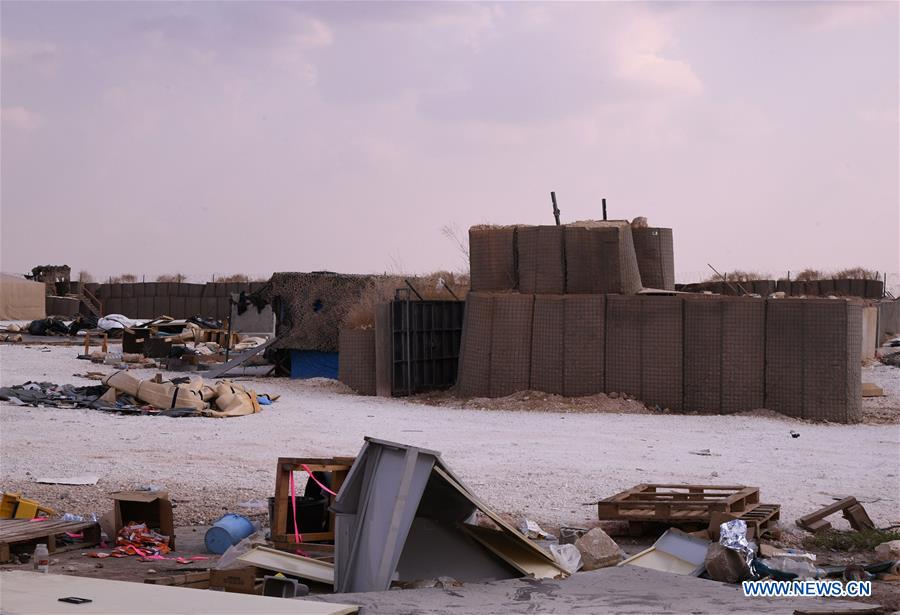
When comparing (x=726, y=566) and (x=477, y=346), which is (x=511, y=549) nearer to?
(x=726, y=566)

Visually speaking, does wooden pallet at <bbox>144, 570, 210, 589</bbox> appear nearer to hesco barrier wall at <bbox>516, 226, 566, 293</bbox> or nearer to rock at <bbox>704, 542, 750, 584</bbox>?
rock at <bbox>704, 542, 750, 584</bbox>

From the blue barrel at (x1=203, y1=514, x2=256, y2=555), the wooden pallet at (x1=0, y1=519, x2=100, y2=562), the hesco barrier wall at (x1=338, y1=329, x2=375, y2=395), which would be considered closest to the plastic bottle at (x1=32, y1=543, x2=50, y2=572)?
the wooden pallet at (x1=0, y1=519, x2=100, y2=562)

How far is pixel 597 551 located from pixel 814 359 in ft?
36.8

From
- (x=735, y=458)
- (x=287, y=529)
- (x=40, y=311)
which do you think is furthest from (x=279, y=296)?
(x=40, y=311)

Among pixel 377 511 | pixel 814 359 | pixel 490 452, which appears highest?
pixel 814 359

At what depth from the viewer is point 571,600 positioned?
22.0ft

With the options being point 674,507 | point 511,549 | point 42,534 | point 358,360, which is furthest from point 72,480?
point 358,360

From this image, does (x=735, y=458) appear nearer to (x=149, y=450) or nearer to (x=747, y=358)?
(x=747, y=358)

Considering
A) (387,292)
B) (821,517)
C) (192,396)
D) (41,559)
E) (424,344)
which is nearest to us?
(41,559)

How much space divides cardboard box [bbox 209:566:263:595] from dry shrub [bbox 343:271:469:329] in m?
15.6

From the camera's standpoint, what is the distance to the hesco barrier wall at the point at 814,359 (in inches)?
698

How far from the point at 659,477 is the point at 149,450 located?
20.8 ft

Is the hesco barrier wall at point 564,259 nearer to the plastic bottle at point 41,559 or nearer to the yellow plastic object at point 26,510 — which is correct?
the yellow plastic object at point 26,510

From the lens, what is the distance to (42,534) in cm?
809
